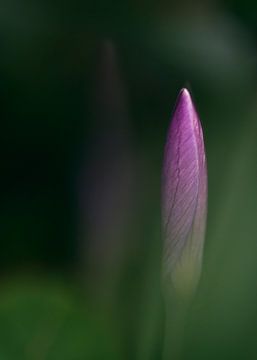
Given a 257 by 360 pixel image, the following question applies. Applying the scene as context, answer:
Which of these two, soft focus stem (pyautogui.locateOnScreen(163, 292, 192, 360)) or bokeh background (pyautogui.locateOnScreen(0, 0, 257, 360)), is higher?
bokeh background (pyautogui.locateOnScreen(0, 0, 257, 360))

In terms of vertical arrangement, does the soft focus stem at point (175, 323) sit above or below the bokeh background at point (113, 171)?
below

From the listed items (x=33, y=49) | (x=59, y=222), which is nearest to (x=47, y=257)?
(x=59, y=222)

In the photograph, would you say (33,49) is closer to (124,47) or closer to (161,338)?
(124,47)

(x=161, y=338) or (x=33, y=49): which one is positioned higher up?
(x=33, y=49)

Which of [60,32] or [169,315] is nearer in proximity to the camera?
[169,315]
